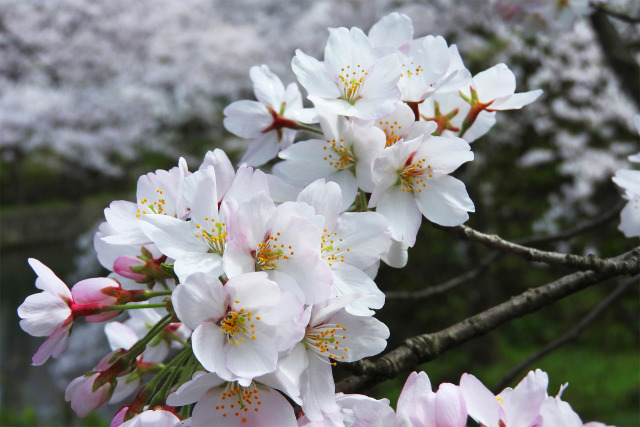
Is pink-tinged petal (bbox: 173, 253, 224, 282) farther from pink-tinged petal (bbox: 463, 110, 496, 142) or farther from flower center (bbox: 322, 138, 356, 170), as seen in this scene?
pink-tinged petal (bbox: 463, 110, 496, 142)

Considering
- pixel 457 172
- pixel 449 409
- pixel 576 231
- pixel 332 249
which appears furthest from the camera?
pixel 457 172

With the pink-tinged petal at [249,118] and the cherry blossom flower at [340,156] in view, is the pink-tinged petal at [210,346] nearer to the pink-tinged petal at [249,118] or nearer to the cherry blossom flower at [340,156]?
the cherry blossom flower at [340,156]

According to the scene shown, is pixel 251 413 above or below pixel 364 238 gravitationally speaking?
below

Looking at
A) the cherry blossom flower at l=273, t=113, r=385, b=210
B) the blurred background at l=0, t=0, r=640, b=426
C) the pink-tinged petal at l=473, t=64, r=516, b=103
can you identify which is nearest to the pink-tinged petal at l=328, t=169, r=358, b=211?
the cherry blossom flower at l=273, t=113, r=385, b=210

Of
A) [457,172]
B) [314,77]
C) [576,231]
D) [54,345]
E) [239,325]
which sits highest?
[314,77]

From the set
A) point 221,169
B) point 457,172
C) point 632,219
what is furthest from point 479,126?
point 457,172

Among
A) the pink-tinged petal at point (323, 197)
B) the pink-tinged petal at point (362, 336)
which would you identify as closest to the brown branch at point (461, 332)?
the pink-tinged petal at point (362, 336)

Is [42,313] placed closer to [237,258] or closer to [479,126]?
[237,258]
